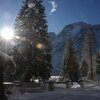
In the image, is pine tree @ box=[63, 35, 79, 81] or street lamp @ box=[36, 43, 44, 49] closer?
street lamp @ box=[36, 43, 44, 49]

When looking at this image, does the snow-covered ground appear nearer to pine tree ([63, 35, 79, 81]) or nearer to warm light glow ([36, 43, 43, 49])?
warm light glow ([36, 43, 43, 49])

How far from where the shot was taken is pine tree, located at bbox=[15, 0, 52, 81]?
37562mm

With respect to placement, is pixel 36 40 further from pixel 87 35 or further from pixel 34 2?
pixel 87 35

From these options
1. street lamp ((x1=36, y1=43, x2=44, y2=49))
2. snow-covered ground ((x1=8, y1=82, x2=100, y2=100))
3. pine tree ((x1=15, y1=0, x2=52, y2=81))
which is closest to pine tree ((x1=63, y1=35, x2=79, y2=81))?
pine tree ((x1=15, y1=0, x2=52, y2=81))

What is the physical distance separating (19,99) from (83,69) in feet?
264

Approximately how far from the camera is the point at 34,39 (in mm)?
38688

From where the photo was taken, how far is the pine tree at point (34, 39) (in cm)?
3756

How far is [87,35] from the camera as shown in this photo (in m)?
73.6

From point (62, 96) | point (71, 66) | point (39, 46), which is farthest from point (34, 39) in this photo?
point (71, 66)

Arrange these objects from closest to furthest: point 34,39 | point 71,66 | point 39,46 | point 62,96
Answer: point 62,96 → point 34,39 → point 39,46 → point 71,66

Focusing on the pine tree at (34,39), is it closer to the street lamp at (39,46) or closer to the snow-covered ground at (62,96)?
the street lamp at (39,46)

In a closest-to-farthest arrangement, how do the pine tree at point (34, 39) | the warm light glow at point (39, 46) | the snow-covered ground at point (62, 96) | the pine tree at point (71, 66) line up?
the snow-covered ground at point (62, 96) → the pine tree at point (34, 39) → the warm light glow at point (39, 46) → the pine tree at point (71, 66)

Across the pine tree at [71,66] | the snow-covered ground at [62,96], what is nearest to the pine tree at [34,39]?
the snow-covered ground at [62,96]

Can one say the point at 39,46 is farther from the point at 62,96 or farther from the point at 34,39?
the point at 62,96
